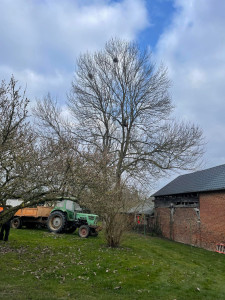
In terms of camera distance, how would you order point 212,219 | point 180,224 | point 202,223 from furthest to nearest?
point 180,224 < point 202,223 < point 212,219

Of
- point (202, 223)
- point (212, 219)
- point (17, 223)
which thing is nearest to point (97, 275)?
point (212, 219)

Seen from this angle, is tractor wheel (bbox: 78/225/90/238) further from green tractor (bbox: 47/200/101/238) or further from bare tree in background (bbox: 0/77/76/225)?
bare tree in background (bbox: 0/77/76/225)

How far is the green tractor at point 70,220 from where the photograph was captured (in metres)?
14.6

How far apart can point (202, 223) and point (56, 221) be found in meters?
9.33

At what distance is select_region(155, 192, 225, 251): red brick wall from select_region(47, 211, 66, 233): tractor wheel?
8.04 meters

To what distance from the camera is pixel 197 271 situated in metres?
8.88

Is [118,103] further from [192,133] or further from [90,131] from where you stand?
[192,133]

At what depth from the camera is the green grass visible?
6109 mm

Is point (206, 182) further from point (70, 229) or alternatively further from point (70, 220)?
point (70, 229)

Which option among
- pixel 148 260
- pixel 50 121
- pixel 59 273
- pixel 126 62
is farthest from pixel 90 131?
pixel 59 273

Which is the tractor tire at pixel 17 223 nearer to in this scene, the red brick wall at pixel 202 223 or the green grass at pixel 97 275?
the green grass at pixel 97 275

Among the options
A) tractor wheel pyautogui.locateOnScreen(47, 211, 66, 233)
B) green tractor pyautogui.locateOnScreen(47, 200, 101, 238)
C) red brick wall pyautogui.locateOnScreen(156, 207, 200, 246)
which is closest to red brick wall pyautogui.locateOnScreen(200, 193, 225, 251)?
red brick wall pyautogui.locateOnScreen(156, 207, 200, 246)

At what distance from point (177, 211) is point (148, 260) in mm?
10250

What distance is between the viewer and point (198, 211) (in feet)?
53.8
